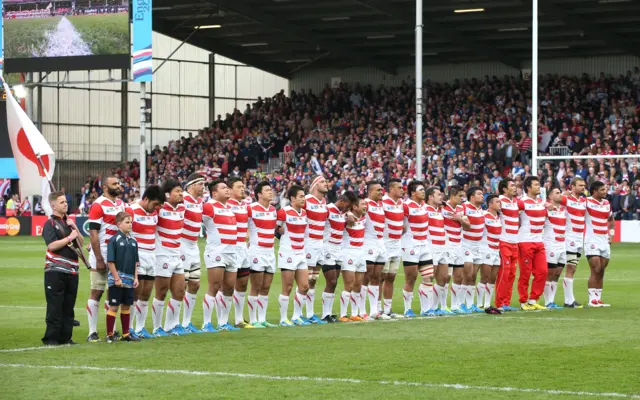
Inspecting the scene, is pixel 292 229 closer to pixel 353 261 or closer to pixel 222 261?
pixel 353 261

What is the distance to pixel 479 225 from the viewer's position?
19031 mm

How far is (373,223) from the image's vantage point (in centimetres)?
1783

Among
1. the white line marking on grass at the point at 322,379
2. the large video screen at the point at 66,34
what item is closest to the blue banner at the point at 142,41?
the large video screen at the point at 66,34

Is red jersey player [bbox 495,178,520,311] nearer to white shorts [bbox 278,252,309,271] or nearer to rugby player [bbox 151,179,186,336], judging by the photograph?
white shorts [bbox 278,252,309,271]

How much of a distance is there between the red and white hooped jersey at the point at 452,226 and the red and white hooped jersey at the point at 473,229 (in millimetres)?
181

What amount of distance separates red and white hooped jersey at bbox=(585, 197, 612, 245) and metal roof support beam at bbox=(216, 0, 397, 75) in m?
27.0

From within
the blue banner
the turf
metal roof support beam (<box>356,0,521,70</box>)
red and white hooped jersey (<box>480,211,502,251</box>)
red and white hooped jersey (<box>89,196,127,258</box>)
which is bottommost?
the turf

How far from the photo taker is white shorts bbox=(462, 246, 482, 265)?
62.2 ft

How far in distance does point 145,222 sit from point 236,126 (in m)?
41.0

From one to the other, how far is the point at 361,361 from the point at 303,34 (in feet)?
128

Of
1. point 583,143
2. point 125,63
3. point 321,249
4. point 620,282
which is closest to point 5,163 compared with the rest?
point 125,63

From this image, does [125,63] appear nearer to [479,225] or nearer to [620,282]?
[620,282]

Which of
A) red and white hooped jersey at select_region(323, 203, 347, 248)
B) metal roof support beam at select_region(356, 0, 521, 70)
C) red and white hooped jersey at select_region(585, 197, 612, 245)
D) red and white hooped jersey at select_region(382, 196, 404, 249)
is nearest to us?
red and white hooped jersey at select_region(323, 203, 347, 248)

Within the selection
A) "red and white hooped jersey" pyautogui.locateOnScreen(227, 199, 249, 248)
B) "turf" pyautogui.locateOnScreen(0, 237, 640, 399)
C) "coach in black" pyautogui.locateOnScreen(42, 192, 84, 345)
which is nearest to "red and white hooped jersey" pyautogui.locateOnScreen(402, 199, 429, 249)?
"turf" pyautogui.locateOnScreen(0, 237, 640, 399)
